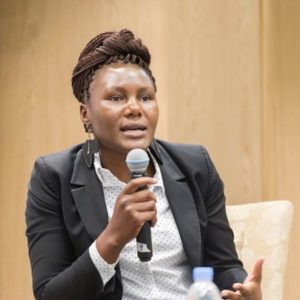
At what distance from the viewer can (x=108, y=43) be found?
184 cm

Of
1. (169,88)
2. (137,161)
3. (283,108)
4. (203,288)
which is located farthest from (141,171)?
(283,108)

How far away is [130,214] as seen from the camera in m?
1.46

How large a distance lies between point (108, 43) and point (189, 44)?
1.08 meters

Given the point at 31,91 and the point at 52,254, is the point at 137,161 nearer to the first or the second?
the point at 52,254

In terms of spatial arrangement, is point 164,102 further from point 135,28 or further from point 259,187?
point 259,187

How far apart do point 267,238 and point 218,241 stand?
0.92 feet

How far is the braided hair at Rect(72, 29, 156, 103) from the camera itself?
1.84 m

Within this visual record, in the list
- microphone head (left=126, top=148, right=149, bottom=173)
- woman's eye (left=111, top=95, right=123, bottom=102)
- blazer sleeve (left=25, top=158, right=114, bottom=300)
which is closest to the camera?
microphone head (left=126, top=148, right=149, bottom=173)

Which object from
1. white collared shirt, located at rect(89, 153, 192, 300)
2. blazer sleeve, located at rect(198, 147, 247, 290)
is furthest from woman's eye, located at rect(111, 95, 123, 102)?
blazer sleeve, located at rect(198, 147, 247, 290)

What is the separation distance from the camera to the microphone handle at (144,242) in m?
1.41

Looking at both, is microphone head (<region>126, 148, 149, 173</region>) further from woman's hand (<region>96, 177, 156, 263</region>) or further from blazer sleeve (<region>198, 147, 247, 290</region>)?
blazer sleeve (<region>198, 147, 247, 290</region>)

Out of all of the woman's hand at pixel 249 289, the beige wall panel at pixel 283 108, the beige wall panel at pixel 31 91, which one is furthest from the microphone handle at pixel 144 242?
the beige wall panel at pixel 283 108

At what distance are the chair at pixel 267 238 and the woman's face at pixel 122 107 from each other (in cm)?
62

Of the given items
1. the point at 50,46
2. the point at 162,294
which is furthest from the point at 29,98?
the point at 162,294
